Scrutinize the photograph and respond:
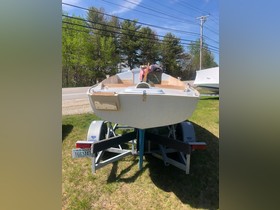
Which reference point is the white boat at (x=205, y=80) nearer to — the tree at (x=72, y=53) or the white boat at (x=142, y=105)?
the white boat at (x=142, y=105)

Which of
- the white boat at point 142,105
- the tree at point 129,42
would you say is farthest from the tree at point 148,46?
the white boat at point 142,105

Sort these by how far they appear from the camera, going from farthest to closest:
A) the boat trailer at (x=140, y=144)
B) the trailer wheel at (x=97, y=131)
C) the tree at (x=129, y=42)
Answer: the tree at (x=129, y=42), the trailer wheel at (x=97, y=131), the boat trailer at (x=140, y=144)

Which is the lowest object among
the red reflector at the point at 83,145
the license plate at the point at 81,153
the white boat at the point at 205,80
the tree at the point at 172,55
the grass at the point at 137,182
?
the grass at the point at 137,182

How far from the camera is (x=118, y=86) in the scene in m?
1.43

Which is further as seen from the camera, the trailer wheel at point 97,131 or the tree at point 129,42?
the tree at point 129,42

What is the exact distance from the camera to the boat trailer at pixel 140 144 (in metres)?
1.43

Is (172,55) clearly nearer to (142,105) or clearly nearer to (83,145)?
(142,105)

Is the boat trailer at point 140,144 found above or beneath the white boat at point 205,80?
beneath

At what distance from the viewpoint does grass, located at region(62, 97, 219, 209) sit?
4.29 ft

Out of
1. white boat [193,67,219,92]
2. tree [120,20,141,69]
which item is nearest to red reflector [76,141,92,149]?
tree [120,20,141,69]

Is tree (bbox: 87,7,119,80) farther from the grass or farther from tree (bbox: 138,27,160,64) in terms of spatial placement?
the grass

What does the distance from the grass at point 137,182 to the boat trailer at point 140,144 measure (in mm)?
81
